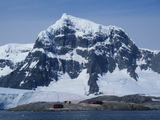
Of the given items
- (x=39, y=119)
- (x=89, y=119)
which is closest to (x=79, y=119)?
(x=89, y=119)

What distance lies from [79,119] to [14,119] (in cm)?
2838

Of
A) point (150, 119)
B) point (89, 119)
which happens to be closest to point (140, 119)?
point (150, 119)

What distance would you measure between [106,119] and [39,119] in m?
27.9

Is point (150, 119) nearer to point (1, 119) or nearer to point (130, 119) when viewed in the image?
point (130, 119)

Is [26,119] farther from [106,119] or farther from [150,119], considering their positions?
[150,119]

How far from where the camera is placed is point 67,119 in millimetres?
182500

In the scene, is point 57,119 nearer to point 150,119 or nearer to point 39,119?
point 39,119

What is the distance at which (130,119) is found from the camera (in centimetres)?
17588

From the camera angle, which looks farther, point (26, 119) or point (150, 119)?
point (26, 119)

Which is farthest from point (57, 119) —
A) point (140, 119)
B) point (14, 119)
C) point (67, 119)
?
point (140, 119)

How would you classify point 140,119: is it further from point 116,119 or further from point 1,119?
point 1,119

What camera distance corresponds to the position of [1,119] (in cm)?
18988

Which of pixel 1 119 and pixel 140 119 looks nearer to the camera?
pixel 140 119

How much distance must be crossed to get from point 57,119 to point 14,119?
1941 centimetres
